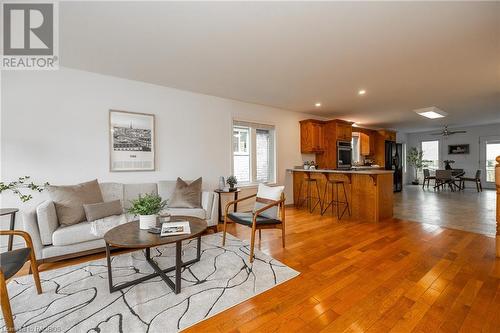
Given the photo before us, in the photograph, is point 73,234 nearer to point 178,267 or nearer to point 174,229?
point 174,229

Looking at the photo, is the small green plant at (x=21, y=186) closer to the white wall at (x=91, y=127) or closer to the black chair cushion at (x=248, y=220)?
the white wall at (x=91, y=127)

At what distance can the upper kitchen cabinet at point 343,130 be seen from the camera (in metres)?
6.07

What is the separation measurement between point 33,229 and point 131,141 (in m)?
1.72

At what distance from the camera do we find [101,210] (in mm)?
2771

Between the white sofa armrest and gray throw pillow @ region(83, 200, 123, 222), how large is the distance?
46 centimetres

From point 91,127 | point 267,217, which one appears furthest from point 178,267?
point 91,127

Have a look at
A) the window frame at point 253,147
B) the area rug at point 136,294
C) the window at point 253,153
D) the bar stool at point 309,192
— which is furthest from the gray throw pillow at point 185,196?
the bar stool at point 309,192

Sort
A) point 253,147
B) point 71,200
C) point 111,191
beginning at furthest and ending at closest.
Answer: point 253,147 → point 111,191 → point 71,200

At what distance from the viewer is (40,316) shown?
1.64 meters

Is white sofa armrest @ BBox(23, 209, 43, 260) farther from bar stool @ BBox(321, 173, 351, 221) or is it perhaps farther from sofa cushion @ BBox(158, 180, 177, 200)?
bar stool @ BBox(321, 173, 351, 221)

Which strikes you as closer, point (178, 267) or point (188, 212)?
point (178, 267)

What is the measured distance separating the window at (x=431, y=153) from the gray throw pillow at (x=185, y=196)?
11.0 m

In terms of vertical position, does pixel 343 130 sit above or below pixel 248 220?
above

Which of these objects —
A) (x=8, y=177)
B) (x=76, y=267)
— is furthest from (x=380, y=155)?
(x=8, y=177)
